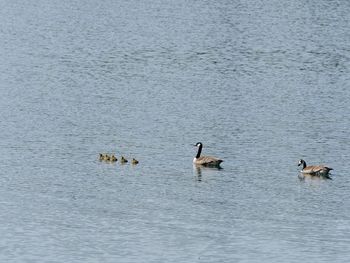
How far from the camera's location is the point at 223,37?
124 metres

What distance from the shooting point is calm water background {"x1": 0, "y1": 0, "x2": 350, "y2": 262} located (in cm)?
5431

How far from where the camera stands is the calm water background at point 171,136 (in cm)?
5431

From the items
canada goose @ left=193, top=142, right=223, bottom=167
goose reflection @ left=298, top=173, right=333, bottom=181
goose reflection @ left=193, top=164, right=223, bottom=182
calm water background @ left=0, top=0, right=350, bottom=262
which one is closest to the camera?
calm water background @ left=0, top=0, right=350, bottom=262

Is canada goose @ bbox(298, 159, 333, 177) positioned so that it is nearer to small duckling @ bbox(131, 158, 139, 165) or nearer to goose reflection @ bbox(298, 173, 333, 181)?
goose reflection @ bbox(298, 173, 333, 181)

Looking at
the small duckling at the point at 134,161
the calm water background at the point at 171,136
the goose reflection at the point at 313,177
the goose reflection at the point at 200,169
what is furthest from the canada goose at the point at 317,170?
the small duckling at the point at 134,161

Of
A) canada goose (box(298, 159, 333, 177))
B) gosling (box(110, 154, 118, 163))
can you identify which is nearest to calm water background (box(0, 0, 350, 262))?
gosling (box(110, 154, 118, 163))

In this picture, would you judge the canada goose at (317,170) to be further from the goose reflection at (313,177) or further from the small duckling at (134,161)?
the small duckling at (134,161)

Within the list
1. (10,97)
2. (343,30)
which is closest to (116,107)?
(10,97)

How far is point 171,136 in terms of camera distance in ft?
250

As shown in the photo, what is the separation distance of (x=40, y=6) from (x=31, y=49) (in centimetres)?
3618

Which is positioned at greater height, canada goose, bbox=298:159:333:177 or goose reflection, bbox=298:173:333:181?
canada goose, bbox=298:159:333:177

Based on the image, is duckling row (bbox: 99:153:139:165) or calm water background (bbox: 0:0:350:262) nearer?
calm water background (bbox: 0:0:350:262)

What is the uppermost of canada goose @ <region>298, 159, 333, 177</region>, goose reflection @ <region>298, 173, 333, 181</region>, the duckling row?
the duckling row

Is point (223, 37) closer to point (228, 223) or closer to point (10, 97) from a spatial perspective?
point (10, 97)
